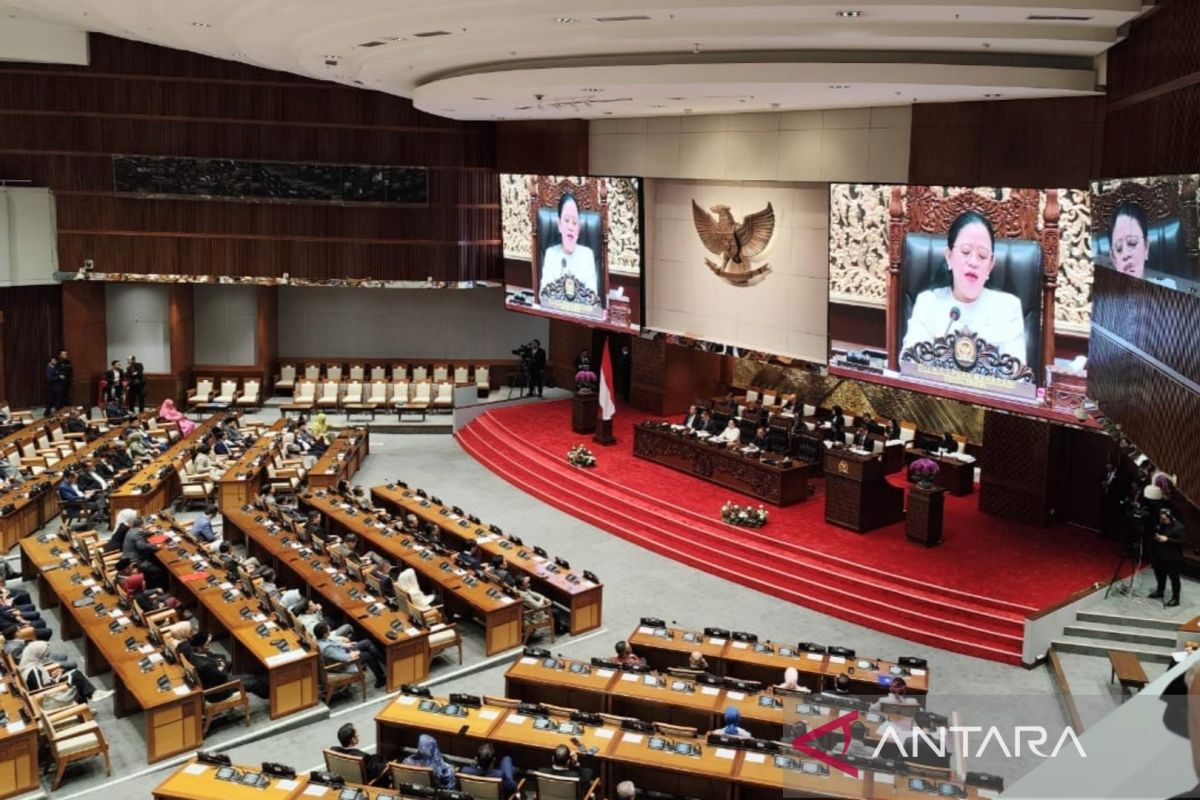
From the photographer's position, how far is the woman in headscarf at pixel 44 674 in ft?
33.0

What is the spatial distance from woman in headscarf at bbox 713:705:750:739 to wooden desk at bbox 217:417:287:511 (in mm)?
9048

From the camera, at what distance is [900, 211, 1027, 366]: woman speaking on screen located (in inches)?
520

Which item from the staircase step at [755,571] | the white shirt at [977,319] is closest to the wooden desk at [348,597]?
the staircase step at [755,571]

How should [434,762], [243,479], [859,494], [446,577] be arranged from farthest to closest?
[243,479] < [859,494] < [446,577] < [434,762]

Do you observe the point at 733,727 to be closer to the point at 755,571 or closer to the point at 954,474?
the point at 755,571

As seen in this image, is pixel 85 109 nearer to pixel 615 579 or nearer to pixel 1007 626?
pixel 615 579

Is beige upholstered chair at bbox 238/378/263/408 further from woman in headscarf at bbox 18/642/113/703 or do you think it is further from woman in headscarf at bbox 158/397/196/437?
woman in headscarf at bbox 18/642/113/703

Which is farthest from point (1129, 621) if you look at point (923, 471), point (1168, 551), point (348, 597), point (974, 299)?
point (348, 597)

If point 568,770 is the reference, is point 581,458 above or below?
above

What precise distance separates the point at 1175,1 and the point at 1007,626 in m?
6.95

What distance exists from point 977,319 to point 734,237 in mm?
5585

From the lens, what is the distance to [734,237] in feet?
60.1

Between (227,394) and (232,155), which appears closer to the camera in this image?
(232,155)

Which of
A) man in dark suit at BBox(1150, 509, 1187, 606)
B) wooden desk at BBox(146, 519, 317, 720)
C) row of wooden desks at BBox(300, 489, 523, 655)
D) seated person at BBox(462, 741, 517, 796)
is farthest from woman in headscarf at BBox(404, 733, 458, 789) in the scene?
man in dark suit at BBox(1150, 509, 1187, 606)
